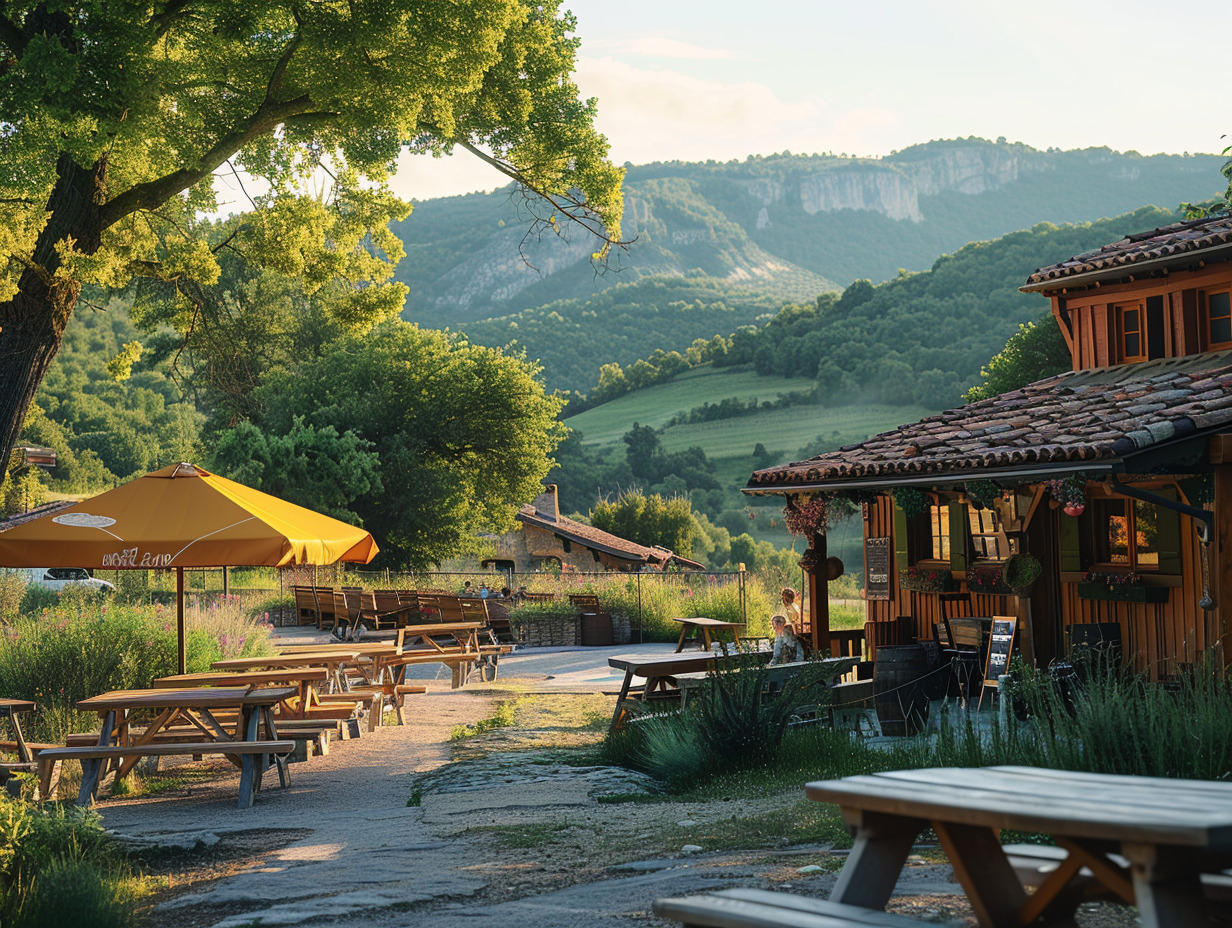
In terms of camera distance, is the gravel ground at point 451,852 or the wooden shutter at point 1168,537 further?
the wooden shutter at point 1168,537

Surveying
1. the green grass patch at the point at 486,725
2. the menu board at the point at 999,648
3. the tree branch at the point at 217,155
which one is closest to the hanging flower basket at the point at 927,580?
the menu board at the point at 999,648

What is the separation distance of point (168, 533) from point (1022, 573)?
7975mm

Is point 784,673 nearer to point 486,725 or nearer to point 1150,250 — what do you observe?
point 486,725

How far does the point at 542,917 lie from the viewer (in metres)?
4.44

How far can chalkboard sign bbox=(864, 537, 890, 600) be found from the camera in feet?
49.2

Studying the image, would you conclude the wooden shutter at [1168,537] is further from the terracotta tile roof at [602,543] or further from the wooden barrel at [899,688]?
the terracotta tile roof at [602,543]

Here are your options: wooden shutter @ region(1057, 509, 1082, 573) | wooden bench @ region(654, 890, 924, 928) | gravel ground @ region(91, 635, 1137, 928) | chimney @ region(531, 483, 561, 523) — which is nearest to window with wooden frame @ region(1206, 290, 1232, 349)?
wooden shutter @ region(1057, 509, 1082, 573)

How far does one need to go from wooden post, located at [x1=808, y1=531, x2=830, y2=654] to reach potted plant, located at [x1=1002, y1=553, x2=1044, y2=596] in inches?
120

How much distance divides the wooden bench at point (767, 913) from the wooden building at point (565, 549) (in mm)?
43204

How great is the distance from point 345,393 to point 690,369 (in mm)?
62082

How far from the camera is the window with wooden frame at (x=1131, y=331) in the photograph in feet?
44.2

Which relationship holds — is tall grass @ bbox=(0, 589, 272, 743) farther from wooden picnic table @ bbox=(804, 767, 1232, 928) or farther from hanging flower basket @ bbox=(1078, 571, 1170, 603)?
hanging flower basket @ bbox=(1078, 571, 1170, 603)

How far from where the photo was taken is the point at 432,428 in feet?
119

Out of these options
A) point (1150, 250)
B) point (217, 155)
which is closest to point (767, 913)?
point (217, 155)
